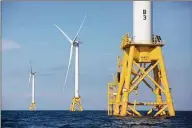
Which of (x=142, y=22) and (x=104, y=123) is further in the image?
(x=142, y=22)

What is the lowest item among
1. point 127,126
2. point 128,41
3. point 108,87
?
point 127,126

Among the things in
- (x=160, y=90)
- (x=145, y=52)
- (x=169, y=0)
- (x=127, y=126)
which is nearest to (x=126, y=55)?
(x=145, y=52)

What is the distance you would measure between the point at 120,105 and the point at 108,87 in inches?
254

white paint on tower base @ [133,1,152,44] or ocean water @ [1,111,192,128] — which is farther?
white paint on tower base @ [133,1,152,44]

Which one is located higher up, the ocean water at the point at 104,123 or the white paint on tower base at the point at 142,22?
the white paint on tower base at the point at 142,22

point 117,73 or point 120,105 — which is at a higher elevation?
point 117,73

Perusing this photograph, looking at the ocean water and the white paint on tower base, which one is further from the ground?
the white paint on tower base

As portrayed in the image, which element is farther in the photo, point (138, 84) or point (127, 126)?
point (138, 84)

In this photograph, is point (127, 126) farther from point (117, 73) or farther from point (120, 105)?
point (117, 73)

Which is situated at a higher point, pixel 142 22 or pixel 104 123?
pixel 142 22

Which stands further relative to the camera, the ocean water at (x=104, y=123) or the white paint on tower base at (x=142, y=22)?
the white paint on tower base at (x=142, y=22)

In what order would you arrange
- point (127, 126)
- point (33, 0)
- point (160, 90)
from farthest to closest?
point (160, 90)
point (127, 126)
point (33, 0)

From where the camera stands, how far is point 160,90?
54.9 metres

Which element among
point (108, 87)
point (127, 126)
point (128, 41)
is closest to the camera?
point (127, 126)
